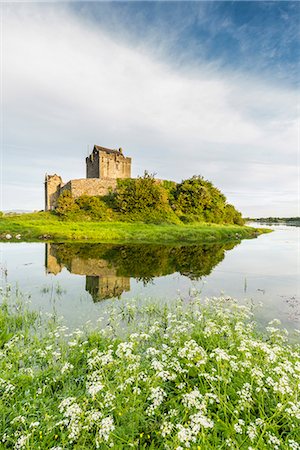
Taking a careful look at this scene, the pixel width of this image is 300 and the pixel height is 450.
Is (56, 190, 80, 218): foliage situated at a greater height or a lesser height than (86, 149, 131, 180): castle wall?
lesser

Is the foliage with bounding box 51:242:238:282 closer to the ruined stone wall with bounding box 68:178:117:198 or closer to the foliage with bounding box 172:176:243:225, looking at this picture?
the foliage with bounding box 172:176:243:225

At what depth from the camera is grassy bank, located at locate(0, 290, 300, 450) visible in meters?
3.47

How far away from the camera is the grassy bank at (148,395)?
347 centimetres

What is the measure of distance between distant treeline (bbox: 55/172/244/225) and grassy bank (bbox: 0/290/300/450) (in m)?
43.6

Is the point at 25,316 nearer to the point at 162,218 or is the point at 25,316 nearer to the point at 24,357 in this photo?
the point at 24,357

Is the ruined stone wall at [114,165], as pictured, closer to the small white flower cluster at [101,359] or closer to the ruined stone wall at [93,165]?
the ruined stone wall at [93,165]

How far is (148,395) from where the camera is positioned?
446 cm

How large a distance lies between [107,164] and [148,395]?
68448mm

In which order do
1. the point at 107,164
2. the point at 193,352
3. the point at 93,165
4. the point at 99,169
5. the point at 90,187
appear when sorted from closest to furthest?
the point at 193,352
the point at 90,187
the point at 99,169
the point at 107,164
the point at 93,165

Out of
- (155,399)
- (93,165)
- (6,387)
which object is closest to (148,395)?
(155,399)

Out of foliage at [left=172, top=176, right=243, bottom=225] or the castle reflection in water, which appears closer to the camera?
the castle reflection in water

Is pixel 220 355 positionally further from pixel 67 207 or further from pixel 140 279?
pixel 67 207

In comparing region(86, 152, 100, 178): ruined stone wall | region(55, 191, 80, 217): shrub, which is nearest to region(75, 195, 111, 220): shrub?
region(55, 191, 80, 217): shrub

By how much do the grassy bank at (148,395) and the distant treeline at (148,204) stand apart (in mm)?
43561
